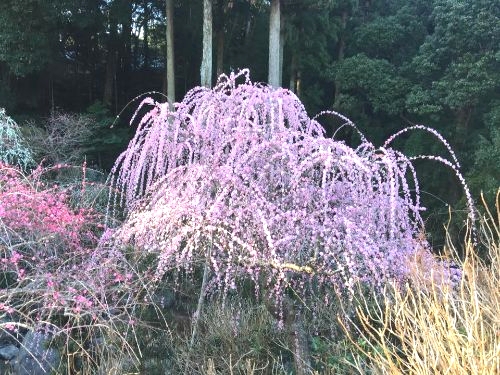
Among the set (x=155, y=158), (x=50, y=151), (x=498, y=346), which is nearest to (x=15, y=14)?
(x=50, y=151)

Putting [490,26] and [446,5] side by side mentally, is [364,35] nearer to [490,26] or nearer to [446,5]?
[446,5]

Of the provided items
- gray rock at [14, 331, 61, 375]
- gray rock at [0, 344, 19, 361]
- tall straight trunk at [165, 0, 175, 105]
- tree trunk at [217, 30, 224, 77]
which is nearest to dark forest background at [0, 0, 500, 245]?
tree trunk at [217, 30, 224, 77]

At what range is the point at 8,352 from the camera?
3.61 m

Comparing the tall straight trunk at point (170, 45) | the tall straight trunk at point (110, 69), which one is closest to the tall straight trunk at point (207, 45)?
the tall straight trunk at point (170, 45)

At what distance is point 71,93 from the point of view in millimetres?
15484

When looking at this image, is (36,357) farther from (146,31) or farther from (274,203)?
(146,31)

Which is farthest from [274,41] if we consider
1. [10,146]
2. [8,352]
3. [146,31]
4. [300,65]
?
[8,352]

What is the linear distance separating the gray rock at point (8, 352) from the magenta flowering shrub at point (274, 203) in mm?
1321

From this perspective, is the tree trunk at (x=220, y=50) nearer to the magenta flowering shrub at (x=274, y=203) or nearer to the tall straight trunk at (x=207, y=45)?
the tall straight trunk at (x=207, y=45)

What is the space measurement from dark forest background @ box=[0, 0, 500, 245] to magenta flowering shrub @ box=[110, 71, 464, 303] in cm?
672

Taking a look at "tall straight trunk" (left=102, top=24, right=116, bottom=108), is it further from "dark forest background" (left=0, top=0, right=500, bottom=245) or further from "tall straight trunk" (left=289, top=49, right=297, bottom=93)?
"tall straight trunk" (left=289, top=49, right=297, bottom=93)

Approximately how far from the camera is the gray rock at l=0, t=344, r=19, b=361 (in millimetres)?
3582

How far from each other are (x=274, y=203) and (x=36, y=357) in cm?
208

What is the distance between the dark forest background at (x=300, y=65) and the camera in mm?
11219
